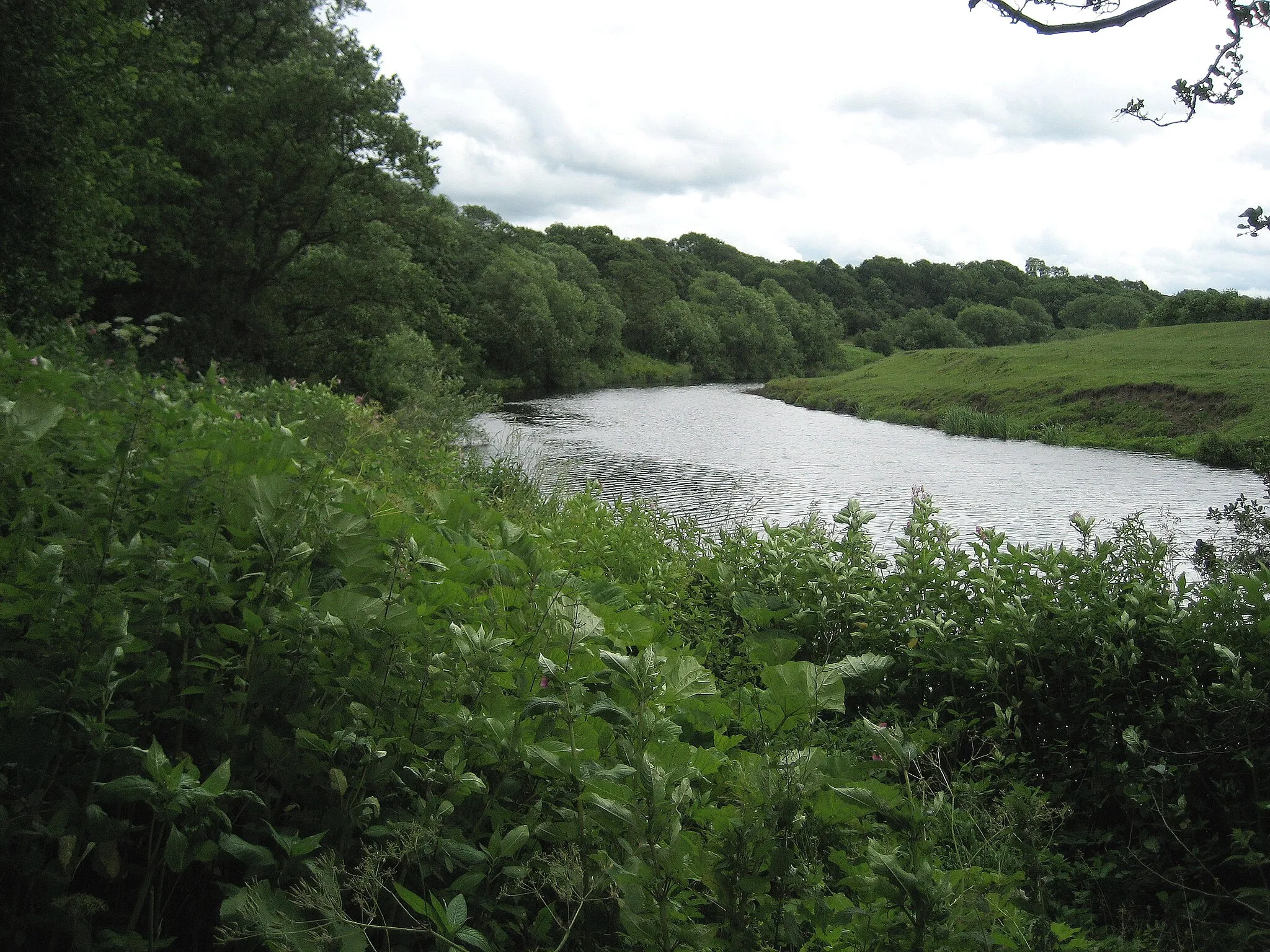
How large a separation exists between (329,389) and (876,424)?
3066 cm

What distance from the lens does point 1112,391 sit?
31094 millimetres

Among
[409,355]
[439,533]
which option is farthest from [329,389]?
[409,355]

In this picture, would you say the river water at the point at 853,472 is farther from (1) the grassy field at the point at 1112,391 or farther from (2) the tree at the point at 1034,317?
(2) the tree at the point at 1034,317

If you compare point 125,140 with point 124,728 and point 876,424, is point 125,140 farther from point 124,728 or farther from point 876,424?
point 876,424

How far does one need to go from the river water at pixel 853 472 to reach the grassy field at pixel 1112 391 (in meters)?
1.54

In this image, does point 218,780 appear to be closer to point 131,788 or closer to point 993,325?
point 131,788

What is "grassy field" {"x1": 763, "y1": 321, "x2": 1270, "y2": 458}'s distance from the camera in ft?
79.6

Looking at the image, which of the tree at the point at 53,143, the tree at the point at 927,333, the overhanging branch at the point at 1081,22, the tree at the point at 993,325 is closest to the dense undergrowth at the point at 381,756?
the overhanging branch at the point at 1081,22

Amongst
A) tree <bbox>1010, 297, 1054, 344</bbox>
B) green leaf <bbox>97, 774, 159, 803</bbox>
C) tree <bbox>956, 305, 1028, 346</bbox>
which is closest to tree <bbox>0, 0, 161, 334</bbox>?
green leaf <bbox>97, 774, 159, 803</bbox>

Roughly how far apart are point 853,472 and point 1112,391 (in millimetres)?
14823

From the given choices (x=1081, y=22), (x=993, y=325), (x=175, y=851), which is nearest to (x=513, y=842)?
(x=175, y=851)

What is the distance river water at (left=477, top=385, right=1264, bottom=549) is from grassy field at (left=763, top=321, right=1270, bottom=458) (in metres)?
1.54

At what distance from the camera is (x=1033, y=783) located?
3.90 m

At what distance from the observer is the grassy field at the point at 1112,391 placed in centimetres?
2425
